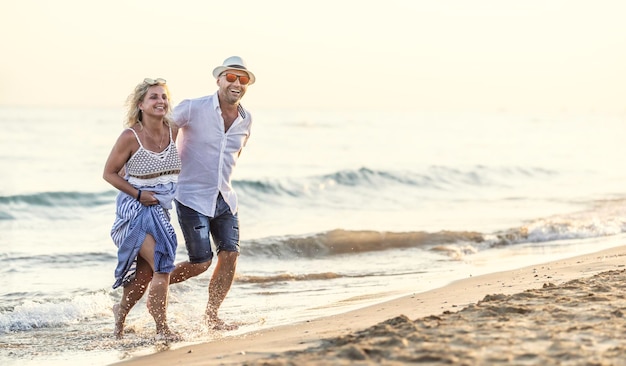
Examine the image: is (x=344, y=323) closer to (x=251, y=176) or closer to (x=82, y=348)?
(x=82, y=348)

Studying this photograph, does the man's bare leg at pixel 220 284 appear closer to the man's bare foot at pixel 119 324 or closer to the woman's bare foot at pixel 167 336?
the woman's bare foot at pixel 167 336

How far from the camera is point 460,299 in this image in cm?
692

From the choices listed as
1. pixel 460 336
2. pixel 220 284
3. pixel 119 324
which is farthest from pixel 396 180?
pixel 460 336

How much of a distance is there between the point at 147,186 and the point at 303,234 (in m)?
7.22

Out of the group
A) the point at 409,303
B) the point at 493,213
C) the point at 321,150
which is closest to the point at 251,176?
the point at 493,213

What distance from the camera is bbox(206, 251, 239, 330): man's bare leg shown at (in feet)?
21.9

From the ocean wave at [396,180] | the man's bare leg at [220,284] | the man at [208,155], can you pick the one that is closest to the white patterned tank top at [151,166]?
the man at [208,155]

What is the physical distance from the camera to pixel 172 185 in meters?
6.19

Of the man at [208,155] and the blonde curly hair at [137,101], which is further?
the man at [208,155]

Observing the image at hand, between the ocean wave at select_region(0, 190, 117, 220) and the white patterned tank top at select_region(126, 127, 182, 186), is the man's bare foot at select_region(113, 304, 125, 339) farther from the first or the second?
the ocean wave at select_region(0, 190, 117, 220)

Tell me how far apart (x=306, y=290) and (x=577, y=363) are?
504 centimetres

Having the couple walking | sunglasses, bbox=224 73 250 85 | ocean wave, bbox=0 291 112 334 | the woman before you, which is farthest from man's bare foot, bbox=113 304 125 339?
sunglasses, bbox=224 73 250 85

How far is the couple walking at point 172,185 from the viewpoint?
6.00 m

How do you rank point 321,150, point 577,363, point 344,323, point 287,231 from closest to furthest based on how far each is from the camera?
1. point 577,363
2. point 344,323
3. point 287,231
4. point 321,150
